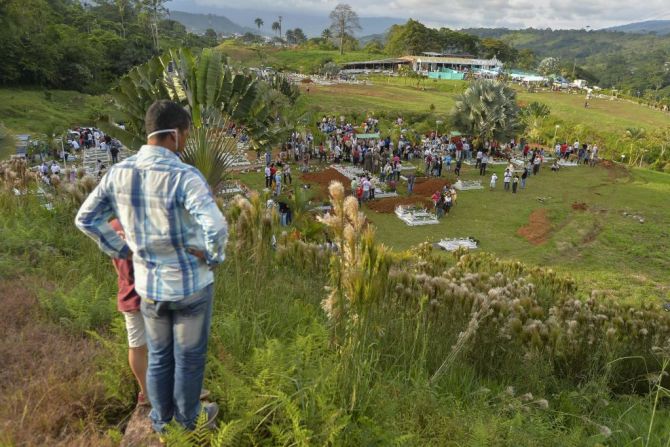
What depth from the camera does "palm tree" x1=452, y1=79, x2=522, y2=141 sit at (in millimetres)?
25781

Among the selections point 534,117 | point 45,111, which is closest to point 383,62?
point 534,117

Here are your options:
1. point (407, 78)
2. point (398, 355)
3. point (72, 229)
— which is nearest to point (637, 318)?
point (398, 355)

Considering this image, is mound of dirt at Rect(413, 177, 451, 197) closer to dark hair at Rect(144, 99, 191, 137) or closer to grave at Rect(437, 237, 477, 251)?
grave at Rect(437, 237, 477, 251)

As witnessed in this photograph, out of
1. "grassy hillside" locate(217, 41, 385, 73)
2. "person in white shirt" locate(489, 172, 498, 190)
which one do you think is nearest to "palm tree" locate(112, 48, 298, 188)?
"person in white shirt" locate(489, 172, 498, 190)

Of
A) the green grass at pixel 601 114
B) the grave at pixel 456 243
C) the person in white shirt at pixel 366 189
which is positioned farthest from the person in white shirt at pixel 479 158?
the green grass at pixel 601 114

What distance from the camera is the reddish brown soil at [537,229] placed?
15.4 meters

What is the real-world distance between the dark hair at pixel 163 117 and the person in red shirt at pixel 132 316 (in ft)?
2.05

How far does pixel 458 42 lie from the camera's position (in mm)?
91688

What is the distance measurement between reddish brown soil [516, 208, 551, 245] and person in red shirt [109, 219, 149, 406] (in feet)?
47.9

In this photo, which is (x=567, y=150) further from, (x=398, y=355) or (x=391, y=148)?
(x=398, y=355)

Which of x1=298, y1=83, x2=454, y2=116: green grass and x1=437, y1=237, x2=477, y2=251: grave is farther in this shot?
x1=298, y1=83, x2=454, y2=116: green grass

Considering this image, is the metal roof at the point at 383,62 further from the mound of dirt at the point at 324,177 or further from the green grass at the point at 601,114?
the mound of dirt at the point at 324,177

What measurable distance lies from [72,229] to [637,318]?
721cm

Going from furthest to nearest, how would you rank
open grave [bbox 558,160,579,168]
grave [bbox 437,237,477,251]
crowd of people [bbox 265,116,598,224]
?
open grave [bbox 558,160,579,168]
crowd of people [bbox 265,116,598,224]
grave [bbox 437,237,477,251]
